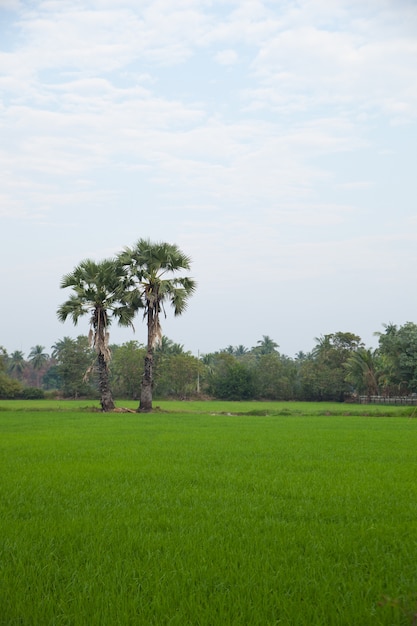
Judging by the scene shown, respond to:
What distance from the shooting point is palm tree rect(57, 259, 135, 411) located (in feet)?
121

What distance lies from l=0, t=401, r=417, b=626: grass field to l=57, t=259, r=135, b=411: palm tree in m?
24.6

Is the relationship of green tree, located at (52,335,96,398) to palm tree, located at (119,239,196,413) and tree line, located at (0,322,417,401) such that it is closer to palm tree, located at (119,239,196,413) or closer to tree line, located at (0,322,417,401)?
tree line, located at (0,322,417,401)

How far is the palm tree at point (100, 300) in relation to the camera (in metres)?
36.8

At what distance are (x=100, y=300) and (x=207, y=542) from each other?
107ft

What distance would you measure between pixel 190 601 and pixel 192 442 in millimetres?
12745

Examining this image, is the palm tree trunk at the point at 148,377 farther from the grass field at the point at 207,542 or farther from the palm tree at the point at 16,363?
the palm tree at the point at 16,363

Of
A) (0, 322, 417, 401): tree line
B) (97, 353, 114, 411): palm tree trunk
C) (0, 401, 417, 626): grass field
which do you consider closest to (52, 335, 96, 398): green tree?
(0, 322, 417, 401): tree line

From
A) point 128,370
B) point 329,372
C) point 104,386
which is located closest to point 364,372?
point 329,372

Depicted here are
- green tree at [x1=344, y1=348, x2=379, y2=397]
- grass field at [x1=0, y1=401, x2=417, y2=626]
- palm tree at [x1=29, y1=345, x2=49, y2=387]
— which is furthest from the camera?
palm tree at [x1=29, y1=345, x2=49, y2=387]

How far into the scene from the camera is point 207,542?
5.78 m

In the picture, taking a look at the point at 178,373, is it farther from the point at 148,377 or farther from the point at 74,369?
the point at 148,377

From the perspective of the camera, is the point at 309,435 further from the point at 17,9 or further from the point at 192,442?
the point at 17,9

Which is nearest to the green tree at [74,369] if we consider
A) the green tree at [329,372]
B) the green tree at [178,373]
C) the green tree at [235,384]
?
the green tree at [178,373]

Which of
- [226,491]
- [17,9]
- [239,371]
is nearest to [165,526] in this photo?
[226,491]
